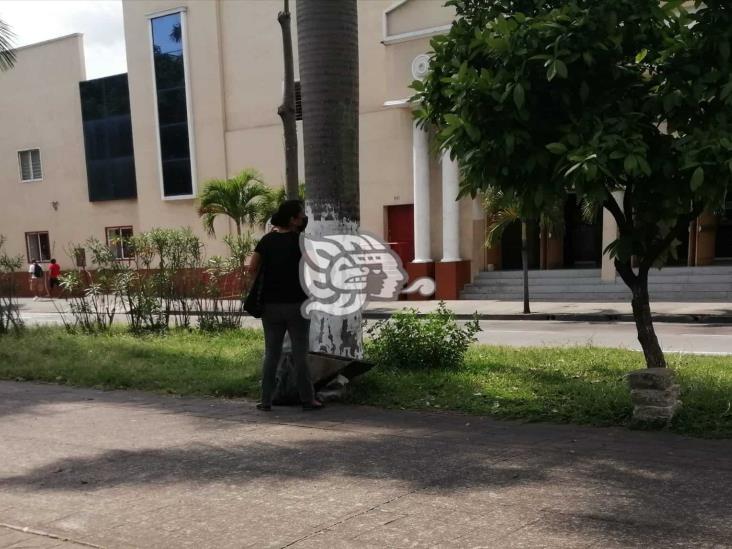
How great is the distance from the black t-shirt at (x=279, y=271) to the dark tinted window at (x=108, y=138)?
23.1 meters

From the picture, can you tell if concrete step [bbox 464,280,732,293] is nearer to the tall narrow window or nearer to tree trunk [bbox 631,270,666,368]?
the tall narrow window

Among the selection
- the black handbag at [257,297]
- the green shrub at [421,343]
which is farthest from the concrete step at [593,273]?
the black handbag at [257,297]

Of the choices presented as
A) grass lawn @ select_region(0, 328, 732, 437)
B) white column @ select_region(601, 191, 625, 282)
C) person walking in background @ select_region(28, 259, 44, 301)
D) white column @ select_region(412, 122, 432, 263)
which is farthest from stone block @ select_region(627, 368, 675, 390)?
person walking in background @ select_region(28, 259, 44, 301)

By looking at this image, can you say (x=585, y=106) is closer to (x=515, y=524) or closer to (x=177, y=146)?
(x=515, y=524)

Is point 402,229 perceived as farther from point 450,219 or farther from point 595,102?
point 595,102

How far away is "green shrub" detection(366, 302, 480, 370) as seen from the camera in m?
7.39

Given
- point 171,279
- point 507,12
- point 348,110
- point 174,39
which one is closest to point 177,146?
point 174,39

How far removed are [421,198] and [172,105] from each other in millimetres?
11086

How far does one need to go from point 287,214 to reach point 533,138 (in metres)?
2.22

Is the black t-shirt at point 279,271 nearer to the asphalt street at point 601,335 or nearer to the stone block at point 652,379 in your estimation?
the stone block at point 652,379

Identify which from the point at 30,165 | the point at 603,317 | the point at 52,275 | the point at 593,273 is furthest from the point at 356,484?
the point at 30,165

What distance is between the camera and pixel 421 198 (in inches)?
784

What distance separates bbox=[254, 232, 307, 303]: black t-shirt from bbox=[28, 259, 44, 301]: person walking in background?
976 inches

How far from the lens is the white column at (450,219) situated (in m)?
19.4
